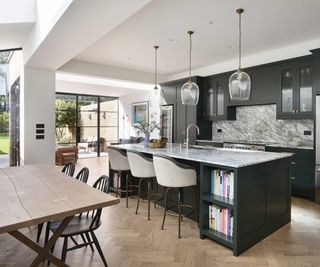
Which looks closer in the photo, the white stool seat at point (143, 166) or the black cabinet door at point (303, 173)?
the white stool seat at point (143, 166)

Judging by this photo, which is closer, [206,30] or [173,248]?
[173,248]

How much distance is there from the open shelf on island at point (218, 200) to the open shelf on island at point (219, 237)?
0.35 meters

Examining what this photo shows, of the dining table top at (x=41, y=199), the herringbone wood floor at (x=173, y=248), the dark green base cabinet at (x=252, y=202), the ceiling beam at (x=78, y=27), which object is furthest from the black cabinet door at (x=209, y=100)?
the dining table top at (x=41, y=199)

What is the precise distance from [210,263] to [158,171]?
3.79 ft

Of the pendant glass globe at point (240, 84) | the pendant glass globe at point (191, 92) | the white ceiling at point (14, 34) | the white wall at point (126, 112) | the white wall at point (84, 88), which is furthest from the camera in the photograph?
the white wall at point (126, 112)

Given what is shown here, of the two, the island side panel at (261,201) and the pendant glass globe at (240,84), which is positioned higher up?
the pendant glass globe at (240,84)

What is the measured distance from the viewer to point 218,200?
2.53 meters

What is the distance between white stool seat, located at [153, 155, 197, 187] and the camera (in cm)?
276

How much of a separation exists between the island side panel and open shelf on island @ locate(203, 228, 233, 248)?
0.10 meters

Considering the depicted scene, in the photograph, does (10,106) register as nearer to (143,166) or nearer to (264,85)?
(143,166)

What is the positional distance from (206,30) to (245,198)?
109 inches

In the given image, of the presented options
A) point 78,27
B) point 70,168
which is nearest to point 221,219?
point 70,168

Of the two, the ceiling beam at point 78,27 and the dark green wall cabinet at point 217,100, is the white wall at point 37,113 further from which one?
the dark green wall cabinet at point 217,100

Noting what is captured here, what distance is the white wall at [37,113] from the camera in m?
4.64
